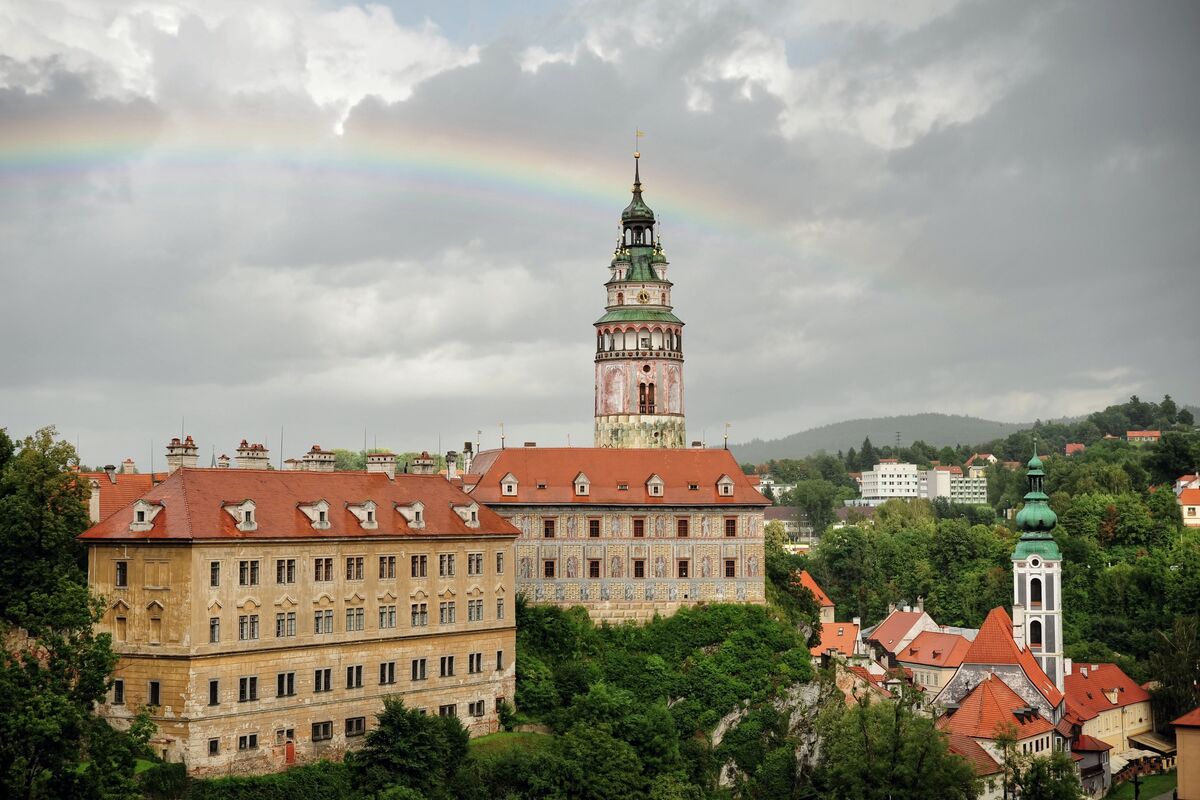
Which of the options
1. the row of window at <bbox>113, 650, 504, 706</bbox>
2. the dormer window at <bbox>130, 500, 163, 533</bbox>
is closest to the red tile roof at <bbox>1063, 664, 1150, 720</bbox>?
the row of window at <bbox>113, 650, 504, 706</bbox>

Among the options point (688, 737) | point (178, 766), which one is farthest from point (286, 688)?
point (688, 737)

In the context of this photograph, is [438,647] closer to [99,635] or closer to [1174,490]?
[99,635]

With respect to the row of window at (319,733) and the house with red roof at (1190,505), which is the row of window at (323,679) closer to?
the row of window at (319,733)

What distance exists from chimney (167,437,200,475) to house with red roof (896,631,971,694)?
7123cm

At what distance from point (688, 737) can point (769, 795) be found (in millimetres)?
5518

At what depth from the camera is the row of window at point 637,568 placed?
3600 inches

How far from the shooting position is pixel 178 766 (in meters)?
65.7

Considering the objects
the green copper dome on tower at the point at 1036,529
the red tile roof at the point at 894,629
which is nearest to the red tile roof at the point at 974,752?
the green copper dome on tower at the point at 1036,529

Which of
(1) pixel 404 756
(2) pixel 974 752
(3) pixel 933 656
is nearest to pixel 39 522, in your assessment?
(1) pixel 404 756

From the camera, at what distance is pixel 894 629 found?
453 ft

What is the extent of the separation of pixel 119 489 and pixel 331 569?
12.9m

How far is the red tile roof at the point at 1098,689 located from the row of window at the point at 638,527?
116ft

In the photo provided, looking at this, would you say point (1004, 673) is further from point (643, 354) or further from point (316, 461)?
point (316, 461)

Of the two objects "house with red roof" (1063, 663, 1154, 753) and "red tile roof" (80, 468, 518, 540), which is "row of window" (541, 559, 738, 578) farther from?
"house with red roof" (1063, 663, 1154, 753)
